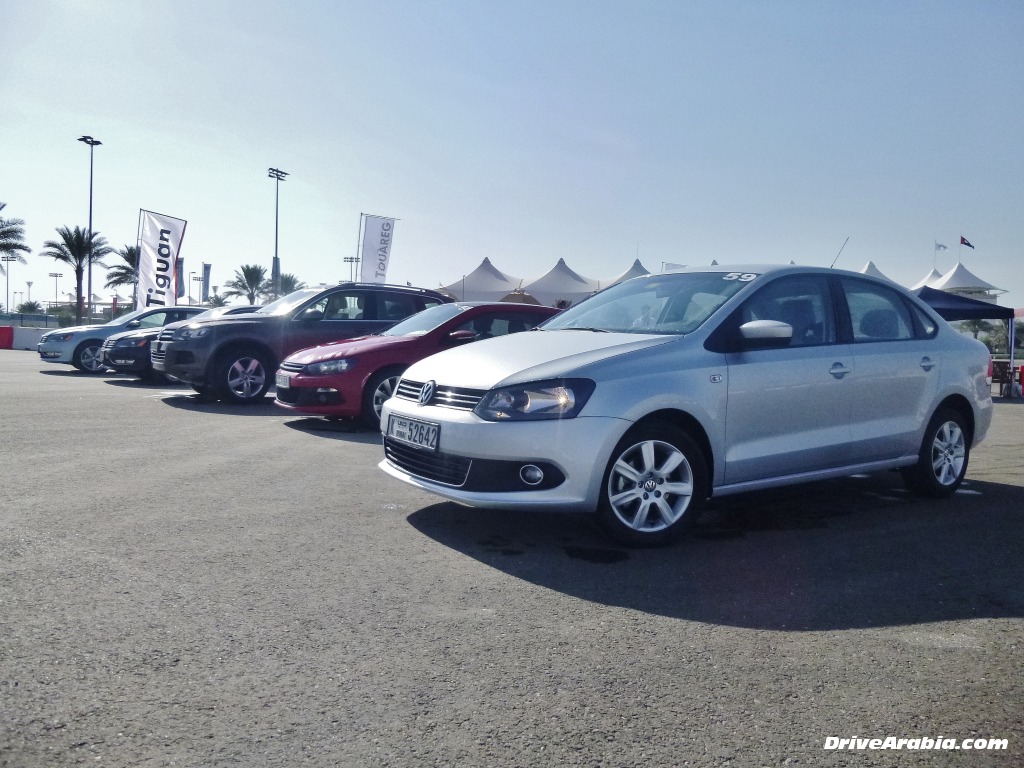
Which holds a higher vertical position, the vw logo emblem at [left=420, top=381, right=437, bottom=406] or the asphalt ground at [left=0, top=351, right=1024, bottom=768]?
the vw logo emblem at [left=420, top=381, right=437, bottom=406]

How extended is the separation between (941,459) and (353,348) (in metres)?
5.61

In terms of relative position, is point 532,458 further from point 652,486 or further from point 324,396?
point 324,396

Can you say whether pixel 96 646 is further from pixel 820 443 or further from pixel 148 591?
pixel 820 443

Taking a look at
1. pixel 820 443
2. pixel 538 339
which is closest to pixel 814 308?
pixel 820 443

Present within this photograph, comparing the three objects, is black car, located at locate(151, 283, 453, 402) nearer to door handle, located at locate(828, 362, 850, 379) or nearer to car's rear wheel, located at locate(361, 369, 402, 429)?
car's rear wheel, located at locate(361, 369, 402, 429)

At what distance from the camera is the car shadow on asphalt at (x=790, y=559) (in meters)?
3.77

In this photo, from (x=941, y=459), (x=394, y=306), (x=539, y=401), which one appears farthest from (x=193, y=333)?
(x=941, y=459)

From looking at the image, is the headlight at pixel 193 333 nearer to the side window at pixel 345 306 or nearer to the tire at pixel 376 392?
the side window at pixel 345 306

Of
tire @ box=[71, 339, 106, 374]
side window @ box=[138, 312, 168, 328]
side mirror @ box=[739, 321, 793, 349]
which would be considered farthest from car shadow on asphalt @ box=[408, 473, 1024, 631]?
tire @ box=[71, 339, 106, 374]

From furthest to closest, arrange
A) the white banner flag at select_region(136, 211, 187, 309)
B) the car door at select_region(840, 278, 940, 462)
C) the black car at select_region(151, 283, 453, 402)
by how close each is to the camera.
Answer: the white banner flag at select_region(136, 211, 187, 309)
the black car at select_region(151, 283, 453, 402)
the car door at select_region(840, 278, 940, 462)

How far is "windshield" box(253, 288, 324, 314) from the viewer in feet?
38.5

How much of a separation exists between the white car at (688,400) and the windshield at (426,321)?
347cm

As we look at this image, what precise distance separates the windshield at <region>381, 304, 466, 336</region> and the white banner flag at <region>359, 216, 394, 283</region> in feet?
62.5

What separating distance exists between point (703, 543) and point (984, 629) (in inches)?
63.2
